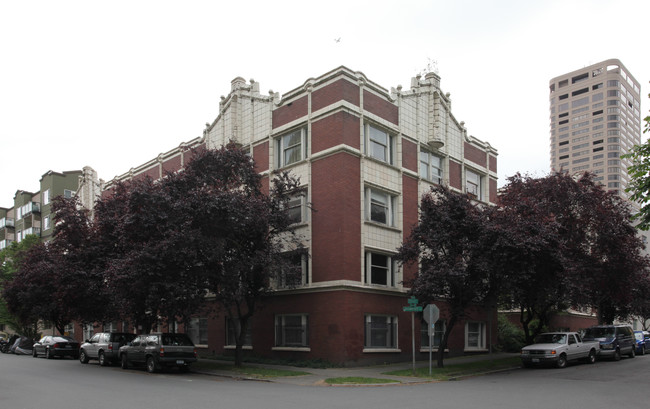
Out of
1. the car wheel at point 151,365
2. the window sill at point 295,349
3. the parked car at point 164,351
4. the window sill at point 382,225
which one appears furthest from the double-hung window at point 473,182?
the car wheel at point 151,365

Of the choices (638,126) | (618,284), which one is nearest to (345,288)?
(618,284)

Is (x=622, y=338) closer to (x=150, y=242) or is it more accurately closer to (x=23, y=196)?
(x=150, y=242)

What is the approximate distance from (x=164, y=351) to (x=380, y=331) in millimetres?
9747

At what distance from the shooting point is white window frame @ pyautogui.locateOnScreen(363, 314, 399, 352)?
25172 mm

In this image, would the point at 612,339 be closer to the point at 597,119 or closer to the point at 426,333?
the point at 426,333

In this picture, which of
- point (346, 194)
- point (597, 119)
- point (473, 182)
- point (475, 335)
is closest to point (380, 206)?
point (346, 194)

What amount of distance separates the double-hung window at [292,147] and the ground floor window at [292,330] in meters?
7.54

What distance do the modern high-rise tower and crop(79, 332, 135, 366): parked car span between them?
15377 cm

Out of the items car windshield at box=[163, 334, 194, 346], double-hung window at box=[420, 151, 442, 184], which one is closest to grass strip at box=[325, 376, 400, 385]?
car windshield at box=[163, 334, 194, 346]

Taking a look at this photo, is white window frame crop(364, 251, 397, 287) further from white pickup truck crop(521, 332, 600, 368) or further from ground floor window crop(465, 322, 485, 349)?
ground floor window crop(465, 322, 485, 349)

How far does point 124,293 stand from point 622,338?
968 inches

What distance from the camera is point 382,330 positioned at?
26.1 m

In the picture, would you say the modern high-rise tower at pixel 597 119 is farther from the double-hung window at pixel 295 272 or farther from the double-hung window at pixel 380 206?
the double-hung window at pixel 295 272

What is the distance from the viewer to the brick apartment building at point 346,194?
81.1ft
